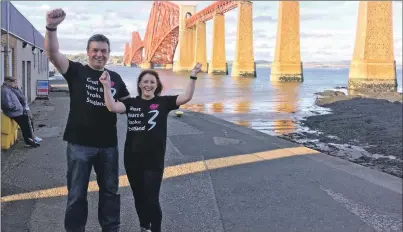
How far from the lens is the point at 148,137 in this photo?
10.9ft

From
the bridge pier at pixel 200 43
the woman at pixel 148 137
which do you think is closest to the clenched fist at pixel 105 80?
the woman at pixel 148 137

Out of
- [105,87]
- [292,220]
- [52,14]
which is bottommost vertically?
[292,220]

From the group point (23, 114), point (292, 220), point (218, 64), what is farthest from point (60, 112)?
point (218, 64)

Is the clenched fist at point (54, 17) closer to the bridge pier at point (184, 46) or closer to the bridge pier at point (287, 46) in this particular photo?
the bridge pier at point (287, 46)

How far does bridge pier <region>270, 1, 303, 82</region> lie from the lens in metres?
59.6

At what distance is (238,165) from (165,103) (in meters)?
3.43

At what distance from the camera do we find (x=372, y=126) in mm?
14242

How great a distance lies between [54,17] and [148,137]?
1112mm

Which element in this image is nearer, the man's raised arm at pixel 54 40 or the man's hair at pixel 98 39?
the man's raised arm at pixel 54 40

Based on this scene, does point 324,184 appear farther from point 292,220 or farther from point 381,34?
point 381,34

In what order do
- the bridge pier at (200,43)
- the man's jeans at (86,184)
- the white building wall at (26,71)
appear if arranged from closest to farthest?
the man's jeans at (86,184), the white building wall at (26,71), the bridge pier at (200,43)

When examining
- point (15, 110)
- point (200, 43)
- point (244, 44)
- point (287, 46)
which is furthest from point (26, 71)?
point (200, 43)

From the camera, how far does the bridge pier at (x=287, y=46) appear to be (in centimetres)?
5956

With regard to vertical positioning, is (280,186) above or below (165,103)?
below
